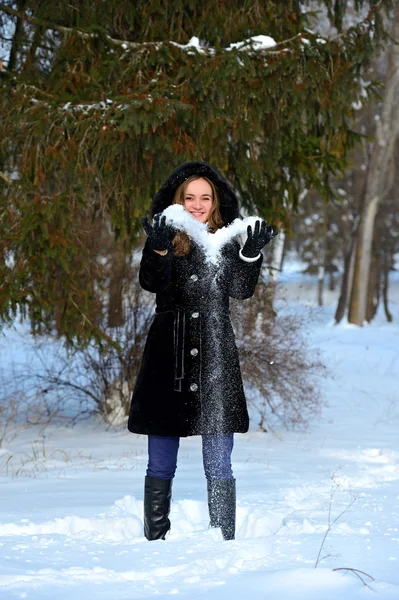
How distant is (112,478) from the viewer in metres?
5.45

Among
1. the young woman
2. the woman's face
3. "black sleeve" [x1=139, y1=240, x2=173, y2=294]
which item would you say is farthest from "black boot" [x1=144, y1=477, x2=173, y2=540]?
the woman's face

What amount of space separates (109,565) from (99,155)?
377 cm

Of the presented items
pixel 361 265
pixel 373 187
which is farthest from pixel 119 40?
pixel 361 265

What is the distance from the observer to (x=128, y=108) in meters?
5.97

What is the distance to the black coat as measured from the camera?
3.71m

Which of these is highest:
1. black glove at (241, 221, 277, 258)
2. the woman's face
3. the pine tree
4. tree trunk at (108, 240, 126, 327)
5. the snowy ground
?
the pine tree

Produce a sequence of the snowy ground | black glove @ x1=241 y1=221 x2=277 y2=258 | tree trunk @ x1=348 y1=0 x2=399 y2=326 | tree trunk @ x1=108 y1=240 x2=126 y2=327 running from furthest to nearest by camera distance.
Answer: tree trunk @ x1=348 y1=0 x2=399 y2=326
tree trunk @ x1=108 y1=240 x2=126 y2=327
black glove @ x1=241 y1=221 x2=277 y2=258
the snowy ground

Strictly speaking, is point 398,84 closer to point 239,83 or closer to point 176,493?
point 239,83

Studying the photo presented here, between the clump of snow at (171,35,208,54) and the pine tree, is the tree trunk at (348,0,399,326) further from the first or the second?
the clump of snow at (171,35,208,54)

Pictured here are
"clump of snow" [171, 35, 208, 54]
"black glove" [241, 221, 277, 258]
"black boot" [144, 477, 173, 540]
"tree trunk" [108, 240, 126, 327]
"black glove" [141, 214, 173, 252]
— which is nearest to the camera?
"black glove" [141, 214, 173, 252]

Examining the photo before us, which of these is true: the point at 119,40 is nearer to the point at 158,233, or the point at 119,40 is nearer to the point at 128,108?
the point at 128,108

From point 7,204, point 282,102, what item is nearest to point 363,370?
point 282,102

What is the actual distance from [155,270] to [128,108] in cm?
265

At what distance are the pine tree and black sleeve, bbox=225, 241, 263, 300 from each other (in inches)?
93.7
